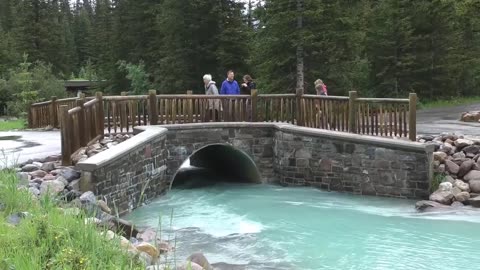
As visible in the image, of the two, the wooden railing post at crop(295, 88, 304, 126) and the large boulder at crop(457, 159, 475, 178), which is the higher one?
the wooden railing post at crop(295, 88, 304, 126)

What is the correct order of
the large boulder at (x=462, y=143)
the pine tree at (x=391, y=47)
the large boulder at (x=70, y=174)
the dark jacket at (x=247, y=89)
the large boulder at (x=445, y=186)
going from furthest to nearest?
the pine tree at (x=391, y=47)
the dark jacket at (x=247, y=89)
the large boulder at (x=462, y=143)
the large boulder at (x=445, y=186)
the large boulder at (x=70, y=174)

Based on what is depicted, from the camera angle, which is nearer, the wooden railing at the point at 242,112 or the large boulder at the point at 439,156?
the wooden railing at the point at 242,112

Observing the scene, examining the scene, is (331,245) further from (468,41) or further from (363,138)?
(468,41)

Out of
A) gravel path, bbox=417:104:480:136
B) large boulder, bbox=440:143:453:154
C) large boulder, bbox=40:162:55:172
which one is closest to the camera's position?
large boulder, bbox=40:162:55:172

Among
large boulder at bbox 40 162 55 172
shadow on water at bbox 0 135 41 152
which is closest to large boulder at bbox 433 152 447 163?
large boulder at bbox 40 162 55 172

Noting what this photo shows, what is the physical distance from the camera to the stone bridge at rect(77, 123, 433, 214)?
37.8 ft

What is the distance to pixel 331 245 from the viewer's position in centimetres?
976

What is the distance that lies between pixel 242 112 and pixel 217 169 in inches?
147

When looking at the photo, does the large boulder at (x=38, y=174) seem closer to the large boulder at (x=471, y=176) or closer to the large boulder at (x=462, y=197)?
the large boulder at (x=462, y=197)

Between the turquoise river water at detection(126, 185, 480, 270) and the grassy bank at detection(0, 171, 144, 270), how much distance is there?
1784 mm

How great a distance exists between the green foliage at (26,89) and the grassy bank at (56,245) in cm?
2739

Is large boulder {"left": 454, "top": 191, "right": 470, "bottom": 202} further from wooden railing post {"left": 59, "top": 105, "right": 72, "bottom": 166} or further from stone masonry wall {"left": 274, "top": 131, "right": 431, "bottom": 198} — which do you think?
wooden railing post {"left": 59, "top": 105, "right": 72, "bottom": 166}

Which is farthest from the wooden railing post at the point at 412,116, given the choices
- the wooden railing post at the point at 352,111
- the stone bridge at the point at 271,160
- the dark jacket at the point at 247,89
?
the dark jacket at the point at 247,89

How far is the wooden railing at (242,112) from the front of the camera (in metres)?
13.2
